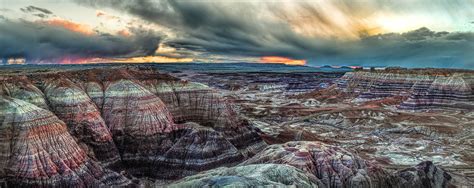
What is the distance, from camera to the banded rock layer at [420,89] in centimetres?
9475

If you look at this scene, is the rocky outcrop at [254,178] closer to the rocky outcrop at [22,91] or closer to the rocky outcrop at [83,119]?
the rocky outcrop at [83,119]

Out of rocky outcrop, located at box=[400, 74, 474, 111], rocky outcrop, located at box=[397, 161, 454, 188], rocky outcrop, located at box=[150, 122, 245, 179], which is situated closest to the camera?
rocky outcrop, located at box=[397, 161, 454, 188]

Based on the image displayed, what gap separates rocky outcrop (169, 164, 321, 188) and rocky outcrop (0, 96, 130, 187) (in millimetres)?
10185

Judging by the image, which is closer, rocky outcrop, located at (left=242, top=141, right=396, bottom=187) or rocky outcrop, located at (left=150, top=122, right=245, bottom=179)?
rocky outcrop, located at (left=242, top=141, right=396, bottom=187)

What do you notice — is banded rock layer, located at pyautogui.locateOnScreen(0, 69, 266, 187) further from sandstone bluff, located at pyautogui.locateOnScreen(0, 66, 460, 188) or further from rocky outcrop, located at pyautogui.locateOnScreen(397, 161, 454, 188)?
rocky outcrop, located at pyautogui.locateOnScreen(397, 161, 454, 188)

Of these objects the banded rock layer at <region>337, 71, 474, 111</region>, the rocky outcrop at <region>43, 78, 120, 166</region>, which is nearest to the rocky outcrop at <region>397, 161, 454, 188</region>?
the rocky outcrop at <region>43, 78, 120, 166</region>

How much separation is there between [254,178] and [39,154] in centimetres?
1581

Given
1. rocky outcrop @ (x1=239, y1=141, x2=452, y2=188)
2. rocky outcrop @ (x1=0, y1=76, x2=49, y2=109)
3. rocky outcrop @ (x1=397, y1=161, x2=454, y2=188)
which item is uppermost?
rocky outcrop @ (x1=0, y1=76, x2=49, y2=109)

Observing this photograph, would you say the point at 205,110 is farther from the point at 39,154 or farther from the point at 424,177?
the point at 424,177

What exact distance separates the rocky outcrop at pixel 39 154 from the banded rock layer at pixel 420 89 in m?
83.7

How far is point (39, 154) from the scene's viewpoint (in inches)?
1081

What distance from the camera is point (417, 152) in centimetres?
5706

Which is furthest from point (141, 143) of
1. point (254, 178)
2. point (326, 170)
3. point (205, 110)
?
point (254, 178)

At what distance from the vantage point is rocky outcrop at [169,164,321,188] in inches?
769
